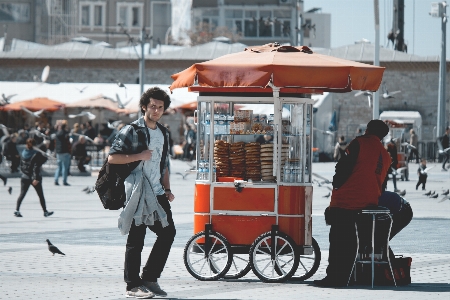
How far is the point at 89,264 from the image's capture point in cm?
1219

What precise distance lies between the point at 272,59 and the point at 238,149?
1064mm

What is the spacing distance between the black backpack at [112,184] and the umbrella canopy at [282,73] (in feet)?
5.36

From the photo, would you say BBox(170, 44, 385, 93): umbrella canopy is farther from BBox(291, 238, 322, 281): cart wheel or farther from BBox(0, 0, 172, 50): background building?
BBox(0, 0, 172, 50): background building

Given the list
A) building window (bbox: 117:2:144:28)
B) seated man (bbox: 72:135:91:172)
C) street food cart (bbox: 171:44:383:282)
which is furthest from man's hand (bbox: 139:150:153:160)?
building window (bbox: 117:2:144:28)

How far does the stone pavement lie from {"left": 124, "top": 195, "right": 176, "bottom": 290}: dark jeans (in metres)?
0.23

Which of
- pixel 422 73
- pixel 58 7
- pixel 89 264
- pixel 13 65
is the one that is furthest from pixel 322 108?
pixel 58 7

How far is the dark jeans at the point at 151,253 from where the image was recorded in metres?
9.58

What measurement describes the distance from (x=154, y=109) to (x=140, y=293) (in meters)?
1.58

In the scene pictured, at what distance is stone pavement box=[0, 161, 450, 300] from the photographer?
9992 mm

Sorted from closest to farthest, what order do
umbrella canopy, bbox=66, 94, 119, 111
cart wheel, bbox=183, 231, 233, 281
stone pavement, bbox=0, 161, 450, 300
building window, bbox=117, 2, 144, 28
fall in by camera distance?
stone pavement, bbox=0, 161, 450, 300 < cart wheel, bbox=183, 231, 233, 281 < umbrella canopy, bbox=66, 94, 119, 111 < building window, bbox=117, 2, 144, 28

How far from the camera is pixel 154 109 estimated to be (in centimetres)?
975

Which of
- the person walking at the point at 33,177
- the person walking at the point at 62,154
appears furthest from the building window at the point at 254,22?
the person walking at the point at 33,177

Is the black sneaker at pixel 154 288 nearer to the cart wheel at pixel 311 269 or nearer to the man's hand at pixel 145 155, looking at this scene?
the man's hand at pixel 145 155

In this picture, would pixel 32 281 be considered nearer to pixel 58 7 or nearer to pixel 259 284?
pixel 259 284
